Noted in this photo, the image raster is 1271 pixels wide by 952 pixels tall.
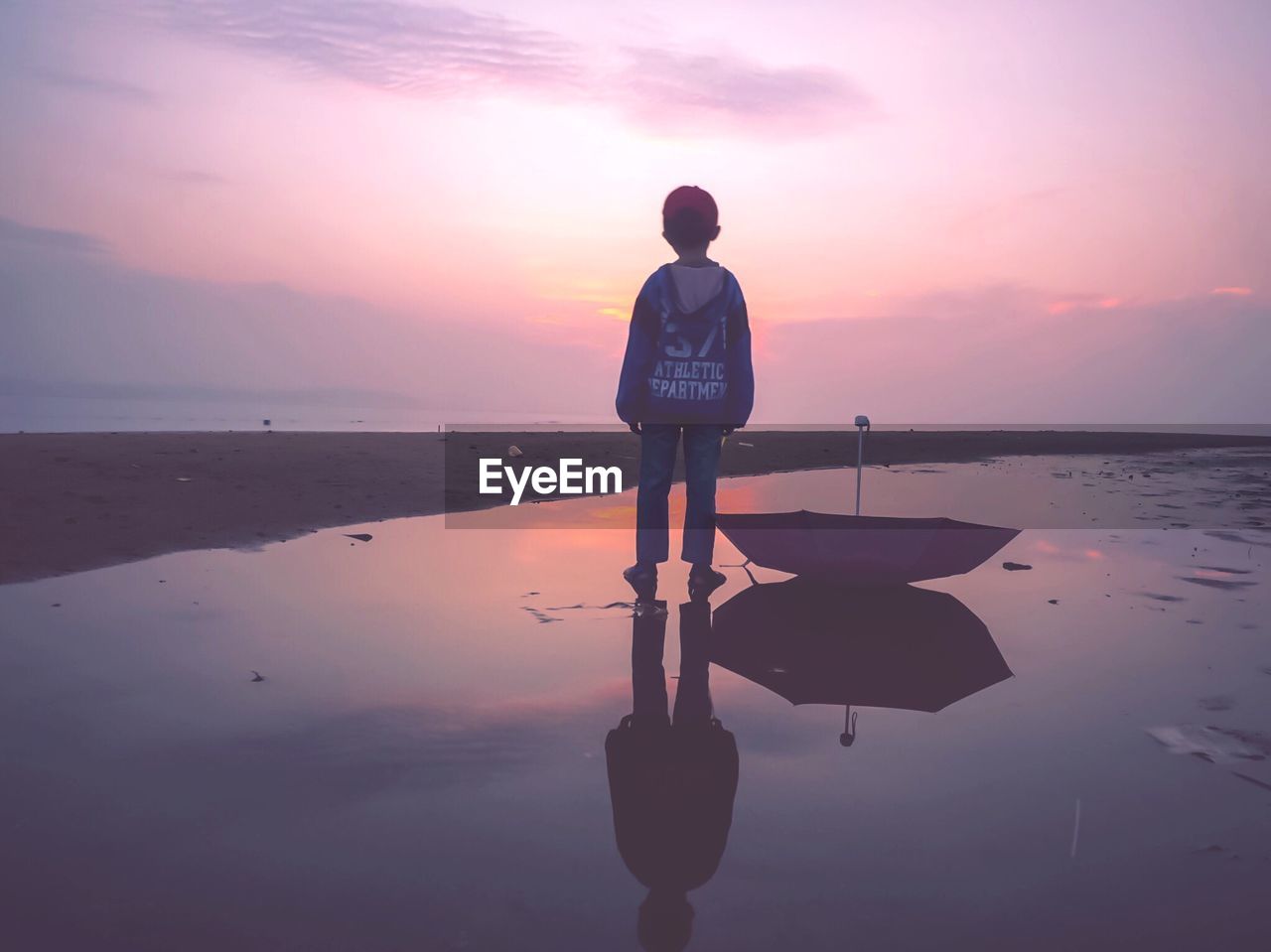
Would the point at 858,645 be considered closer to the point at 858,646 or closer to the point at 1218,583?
the point at 858,646

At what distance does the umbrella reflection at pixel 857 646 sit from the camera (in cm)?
364

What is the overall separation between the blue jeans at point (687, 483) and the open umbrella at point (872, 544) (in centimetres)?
73

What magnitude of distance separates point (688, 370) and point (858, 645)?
2.44m

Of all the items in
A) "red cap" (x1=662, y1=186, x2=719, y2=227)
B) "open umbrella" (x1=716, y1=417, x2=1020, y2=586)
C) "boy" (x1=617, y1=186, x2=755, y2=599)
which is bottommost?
"open umbrella" (x1=716, y1=417, x2=1020, y2=586)

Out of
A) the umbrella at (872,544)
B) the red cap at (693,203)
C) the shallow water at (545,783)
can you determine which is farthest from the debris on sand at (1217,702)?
the red cap at (693,203)

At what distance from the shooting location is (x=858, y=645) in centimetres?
439

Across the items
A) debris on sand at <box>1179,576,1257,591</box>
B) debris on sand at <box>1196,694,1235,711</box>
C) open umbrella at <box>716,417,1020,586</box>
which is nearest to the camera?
debris on sand at <box>1196,694,1235,711</box>

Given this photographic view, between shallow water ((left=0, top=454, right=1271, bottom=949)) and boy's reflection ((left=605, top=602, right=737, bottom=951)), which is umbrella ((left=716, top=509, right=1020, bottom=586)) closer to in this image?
shallow water ((left=0, top=454, right=1271, bottom=949))

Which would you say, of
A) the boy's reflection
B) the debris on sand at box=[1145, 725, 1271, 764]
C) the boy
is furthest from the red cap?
the debris on sand at box=[1145, 725, 1271, 764]

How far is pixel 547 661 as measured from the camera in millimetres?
4043

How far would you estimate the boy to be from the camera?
6.19m

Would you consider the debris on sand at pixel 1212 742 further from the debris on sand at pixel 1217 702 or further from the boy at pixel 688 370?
the boy at pixel 688 370

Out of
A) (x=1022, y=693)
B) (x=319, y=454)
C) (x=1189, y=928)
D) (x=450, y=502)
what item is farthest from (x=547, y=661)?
(x=319, y=454)

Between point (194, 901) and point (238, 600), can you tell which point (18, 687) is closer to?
point (238, 600)
